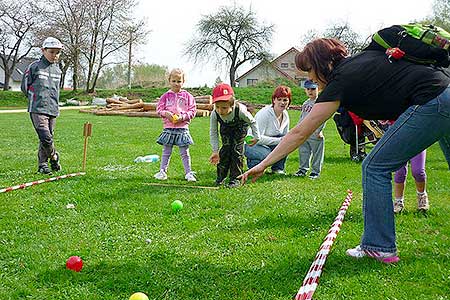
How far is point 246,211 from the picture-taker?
5.04m

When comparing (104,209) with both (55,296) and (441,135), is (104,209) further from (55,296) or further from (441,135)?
(441,135)

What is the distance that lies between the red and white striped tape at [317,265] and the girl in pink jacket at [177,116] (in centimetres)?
297

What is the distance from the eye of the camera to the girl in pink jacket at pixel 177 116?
7.02 metres

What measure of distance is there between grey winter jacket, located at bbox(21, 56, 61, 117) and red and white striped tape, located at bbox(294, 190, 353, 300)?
4717mm

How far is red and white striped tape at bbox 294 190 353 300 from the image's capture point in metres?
2.81

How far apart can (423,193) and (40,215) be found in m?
3.97

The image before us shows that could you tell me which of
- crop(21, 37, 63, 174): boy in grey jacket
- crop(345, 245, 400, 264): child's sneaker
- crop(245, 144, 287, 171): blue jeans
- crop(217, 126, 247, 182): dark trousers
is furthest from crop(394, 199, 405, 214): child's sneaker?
crop(21, 37, 63, 174): boy in grey jacket

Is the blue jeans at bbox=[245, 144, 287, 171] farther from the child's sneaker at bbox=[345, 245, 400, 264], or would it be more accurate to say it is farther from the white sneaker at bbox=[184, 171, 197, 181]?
the child's sneaker at bbox=[345, 245, 400, 264]

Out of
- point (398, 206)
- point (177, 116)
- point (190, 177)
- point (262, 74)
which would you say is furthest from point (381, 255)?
point (262, 74)

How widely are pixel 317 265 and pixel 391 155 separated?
0.93 meters

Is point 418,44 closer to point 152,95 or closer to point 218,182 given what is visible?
point 218,182

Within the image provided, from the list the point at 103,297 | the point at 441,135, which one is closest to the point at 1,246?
the point at 103,297

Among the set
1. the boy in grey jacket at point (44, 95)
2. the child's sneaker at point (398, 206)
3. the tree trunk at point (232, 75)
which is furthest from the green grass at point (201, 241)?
the tree trunk at point (232, 75)

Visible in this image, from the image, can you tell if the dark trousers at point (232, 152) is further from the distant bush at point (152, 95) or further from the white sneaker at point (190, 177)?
the distant bush at point (152, 95)
